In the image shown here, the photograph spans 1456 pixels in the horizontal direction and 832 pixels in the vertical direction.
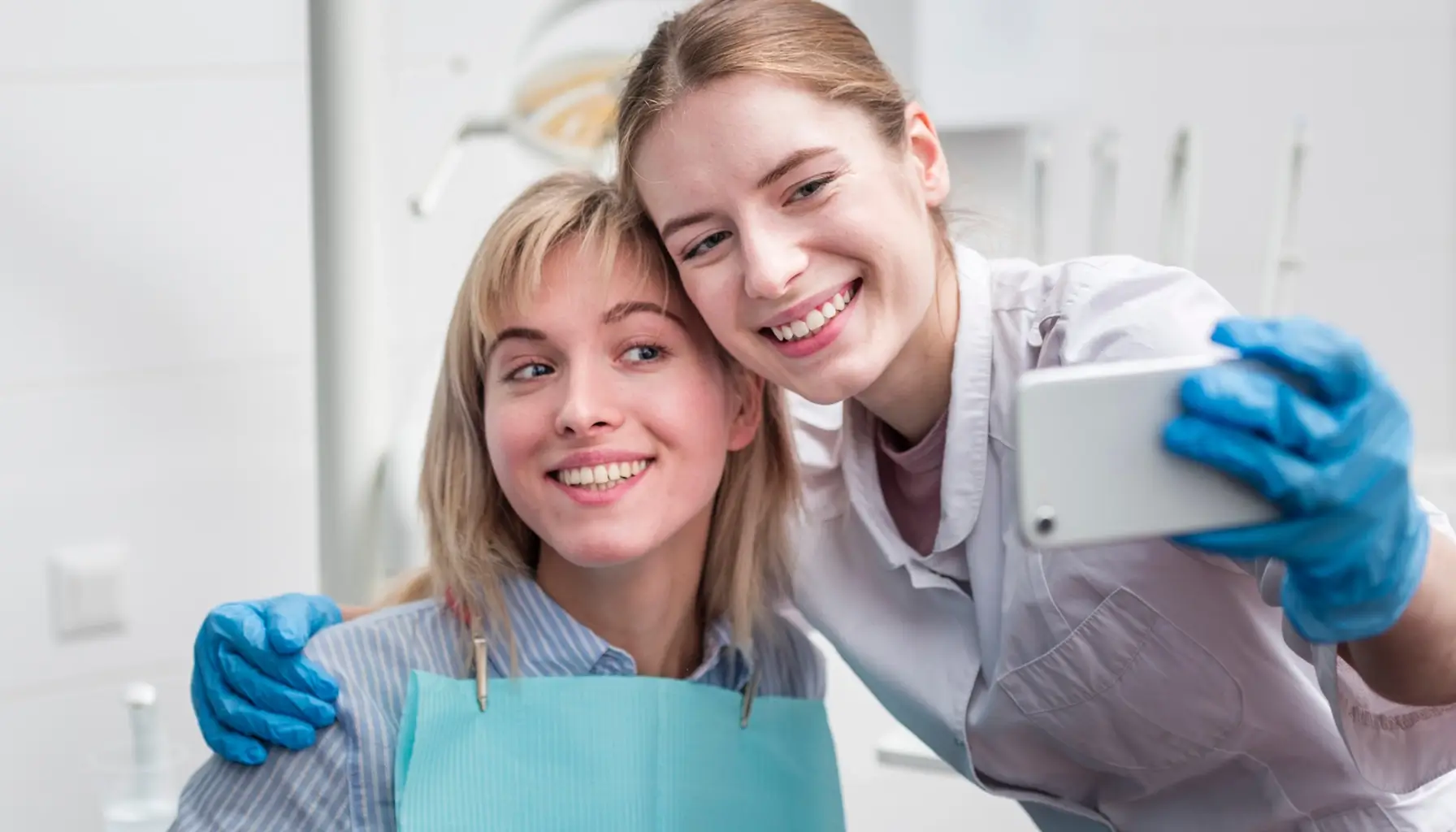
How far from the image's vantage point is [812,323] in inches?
47.1

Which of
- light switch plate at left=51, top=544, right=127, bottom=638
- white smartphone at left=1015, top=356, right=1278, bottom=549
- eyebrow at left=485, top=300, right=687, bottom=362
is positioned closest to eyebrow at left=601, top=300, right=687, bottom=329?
eyebrow at left=485, top=300, right=687, bottom=362

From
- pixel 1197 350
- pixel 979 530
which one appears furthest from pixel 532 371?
pixel 1197 350

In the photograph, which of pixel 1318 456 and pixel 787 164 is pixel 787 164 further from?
pixel 1318 456

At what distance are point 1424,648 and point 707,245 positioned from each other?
571 mm

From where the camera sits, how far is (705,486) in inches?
50.5

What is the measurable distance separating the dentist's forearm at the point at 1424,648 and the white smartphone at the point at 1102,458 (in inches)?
8.0

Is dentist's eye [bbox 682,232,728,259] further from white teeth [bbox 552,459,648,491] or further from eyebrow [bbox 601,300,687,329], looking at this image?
white teeth [bbox 552,459,648,491]

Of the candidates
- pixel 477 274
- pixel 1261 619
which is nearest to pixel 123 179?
pixel 477 274

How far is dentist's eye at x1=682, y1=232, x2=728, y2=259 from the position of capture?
122cm

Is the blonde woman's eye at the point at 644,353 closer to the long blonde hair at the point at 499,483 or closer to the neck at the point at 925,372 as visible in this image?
the long blonde hair at the point at 499,483

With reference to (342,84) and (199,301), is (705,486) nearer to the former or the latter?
(342,84)

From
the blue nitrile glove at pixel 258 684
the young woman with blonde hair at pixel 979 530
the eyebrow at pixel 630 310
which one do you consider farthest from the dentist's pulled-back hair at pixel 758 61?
the blue nitrile glove at pixel 258 684

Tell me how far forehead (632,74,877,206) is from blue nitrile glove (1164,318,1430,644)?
1.24 ft

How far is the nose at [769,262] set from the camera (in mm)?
1157
